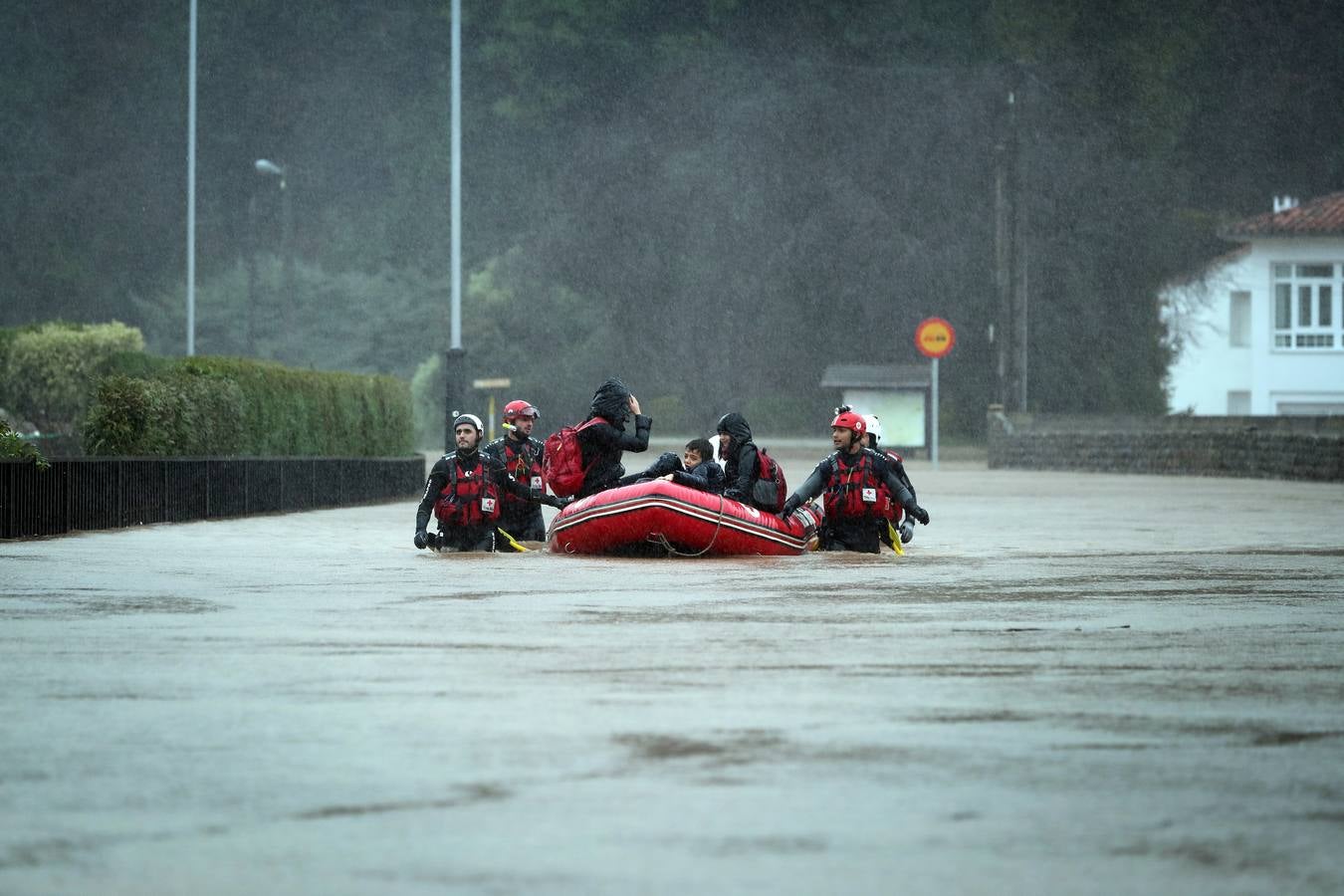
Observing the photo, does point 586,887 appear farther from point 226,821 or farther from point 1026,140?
point 1026,140

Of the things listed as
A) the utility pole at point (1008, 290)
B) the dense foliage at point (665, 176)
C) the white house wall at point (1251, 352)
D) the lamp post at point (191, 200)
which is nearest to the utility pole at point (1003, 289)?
the utility pole at point (1008, 290)

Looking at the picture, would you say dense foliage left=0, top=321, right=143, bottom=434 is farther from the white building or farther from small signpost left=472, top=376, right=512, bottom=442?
the white building

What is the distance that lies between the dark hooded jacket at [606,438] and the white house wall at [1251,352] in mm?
46481

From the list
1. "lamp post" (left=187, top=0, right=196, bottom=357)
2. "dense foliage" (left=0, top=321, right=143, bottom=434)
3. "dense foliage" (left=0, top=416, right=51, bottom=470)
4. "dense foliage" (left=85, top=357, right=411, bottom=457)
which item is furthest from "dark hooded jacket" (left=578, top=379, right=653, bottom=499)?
"lamp post" (left=187, top=0, right=196, bottom=357)

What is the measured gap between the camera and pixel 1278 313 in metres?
64.8

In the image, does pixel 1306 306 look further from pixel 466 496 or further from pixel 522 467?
pixel 466 496

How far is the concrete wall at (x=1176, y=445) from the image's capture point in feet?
141

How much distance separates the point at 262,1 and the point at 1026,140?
39309 mm

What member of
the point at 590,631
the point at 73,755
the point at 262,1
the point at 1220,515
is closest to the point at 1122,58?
the point at 262,1

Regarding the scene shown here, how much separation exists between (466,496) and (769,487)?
257 cm

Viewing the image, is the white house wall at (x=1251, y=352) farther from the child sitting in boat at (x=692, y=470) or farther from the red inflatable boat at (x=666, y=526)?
the red inflatable boat at (x=666, y=526)

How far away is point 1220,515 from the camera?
90.4ft

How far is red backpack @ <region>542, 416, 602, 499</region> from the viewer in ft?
66.1

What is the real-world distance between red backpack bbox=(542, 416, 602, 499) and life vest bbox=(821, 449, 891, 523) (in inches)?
89.1
